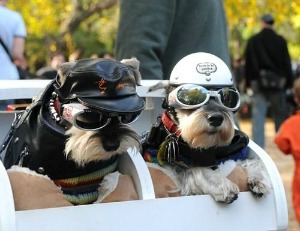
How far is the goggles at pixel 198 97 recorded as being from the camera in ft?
10.6

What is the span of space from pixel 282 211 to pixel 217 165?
327 millimetres

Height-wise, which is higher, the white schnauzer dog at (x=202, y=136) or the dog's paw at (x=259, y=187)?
the white schnauzer dog at (x=202, y=136)

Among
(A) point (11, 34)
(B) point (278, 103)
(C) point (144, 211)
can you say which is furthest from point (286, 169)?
(C) point (144, 211)

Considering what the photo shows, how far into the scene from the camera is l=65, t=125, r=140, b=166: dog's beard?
281 centimetres

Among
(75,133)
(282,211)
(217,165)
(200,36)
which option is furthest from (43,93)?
(200,36)

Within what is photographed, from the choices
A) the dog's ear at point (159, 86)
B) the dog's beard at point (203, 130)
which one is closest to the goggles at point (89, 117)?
the dog's beard at point (203, 130)

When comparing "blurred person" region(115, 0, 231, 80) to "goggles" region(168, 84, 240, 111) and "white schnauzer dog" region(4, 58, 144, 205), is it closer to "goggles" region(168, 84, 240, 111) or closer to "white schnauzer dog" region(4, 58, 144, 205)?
"goggles" region(168, 84, 240, 111)

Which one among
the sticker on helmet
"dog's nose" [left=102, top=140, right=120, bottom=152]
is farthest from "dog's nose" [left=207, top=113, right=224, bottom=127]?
"dog's nose" [left=102, top=140, right=120, bottom=152]

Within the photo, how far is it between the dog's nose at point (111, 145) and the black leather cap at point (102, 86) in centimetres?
15

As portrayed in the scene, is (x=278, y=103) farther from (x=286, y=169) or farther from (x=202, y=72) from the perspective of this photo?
(x=202, y=72)

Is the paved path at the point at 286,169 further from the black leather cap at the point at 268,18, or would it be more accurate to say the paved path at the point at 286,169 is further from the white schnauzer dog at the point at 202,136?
the white schnauzer dog at the point at 202,136

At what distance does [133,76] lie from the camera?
2.98 metres

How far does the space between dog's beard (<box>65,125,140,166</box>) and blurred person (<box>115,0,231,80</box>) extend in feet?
4.46

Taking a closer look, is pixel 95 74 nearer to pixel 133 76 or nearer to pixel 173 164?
pixel 133 76
